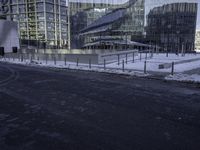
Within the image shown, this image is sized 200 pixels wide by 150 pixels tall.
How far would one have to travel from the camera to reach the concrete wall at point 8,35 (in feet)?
163

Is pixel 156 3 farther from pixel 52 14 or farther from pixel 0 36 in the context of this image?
pixel 52 14

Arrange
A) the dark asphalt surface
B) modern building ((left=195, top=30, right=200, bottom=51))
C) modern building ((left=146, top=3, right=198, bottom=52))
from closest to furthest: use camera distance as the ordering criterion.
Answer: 1. the dark asphalt surface
2. modern building ((left=195, top=30, right=200, bottom=51))
3. modern building ((left=146, top=3, right=198, bottom=52))

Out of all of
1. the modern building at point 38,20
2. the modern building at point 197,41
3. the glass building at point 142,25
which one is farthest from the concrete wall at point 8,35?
the modern building at point 38,20

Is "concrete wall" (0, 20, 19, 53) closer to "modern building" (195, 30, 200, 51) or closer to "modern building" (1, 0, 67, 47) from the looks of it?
"modern building" (195, 30, 200, 51)

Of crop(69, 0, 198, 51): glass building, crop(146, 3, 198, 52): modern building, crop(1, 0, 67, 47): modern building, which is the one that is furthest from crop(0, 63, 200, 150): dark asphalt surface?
crop(1, 0, 67, 47): modern building

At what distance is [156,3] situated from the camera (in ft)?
174

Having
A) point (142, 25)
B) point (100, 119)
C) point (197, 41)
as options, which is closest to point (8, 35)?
point (142, 25)

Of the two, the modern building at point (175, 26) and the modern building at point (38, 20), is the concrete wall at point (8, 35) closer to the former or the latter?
the modern building at point (175, 26)

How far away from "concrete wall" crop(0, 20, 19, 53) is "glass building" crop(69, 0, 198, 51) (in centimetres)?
1783

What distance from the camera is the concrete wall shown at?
49559 mm

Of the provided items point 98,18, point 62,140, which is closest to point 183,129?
point 62,140

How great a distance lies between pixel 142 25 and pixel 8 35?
32.4 metres

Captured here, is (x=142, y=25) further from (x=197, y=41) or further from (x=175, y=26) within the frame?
(x=197, y=41)

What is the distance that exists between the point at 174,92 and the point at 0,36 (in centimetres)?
4760
